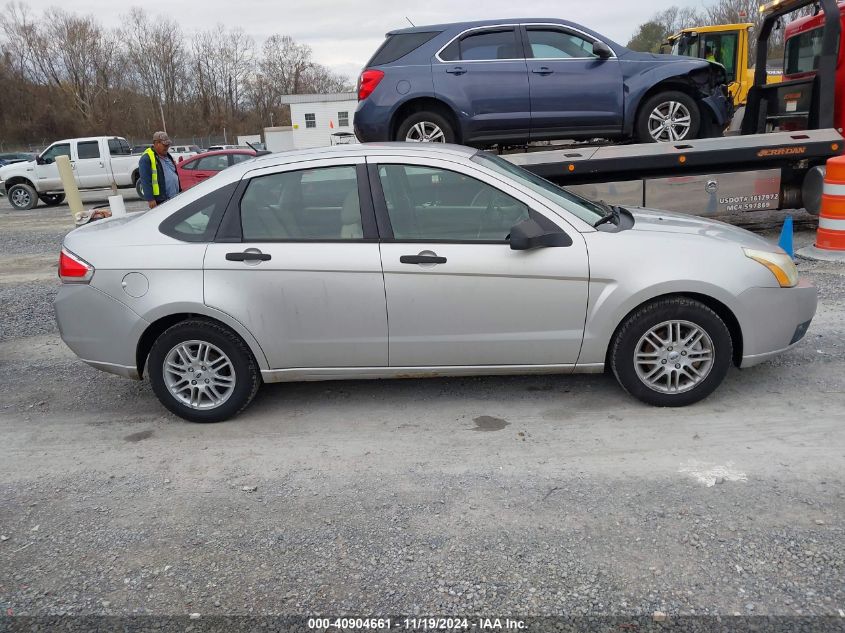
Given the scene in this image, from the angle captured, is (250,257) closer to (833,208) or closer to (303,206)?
(303,206)

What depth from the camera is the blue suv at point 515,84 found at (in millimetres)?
7789

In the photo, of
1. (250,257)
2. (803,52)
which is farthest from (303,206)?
(803,52)

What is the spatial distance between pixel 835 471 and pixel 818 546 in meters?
0.73

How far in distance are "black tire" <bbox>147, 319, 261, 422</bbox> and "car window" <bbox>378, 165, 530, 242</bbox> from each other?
125 centimetres

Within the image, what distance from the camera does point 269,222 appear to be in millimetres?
4199

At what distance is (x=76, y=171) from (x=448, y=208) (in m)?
19.4

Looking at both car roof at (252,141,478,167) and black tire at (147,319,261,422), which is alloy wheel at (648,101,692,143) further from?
black tire at (147,319,261,422)

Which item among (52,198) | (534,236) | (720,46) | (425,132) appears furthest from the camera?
(52,198)

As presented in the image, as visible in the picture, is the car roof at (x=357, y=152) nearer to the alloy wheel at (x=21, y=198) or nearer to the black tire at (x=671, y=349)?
the black tire at (x=671, y=349)

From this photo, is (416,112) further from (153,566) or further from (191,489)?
(153,566)

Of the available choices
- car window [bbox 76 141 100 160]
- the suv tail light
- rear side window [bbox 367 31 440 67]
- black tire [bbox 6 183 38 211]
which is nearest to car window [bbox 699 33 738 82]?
rear side window [bbox 367 31 440 67]

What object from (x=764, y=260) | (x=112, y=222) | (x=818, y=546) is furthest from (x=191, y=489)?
(x=764, y=260)

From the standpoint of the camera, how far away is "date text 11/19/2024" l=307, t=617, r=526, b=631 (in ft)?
8.08

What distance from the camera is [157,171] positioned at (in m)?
9.29
